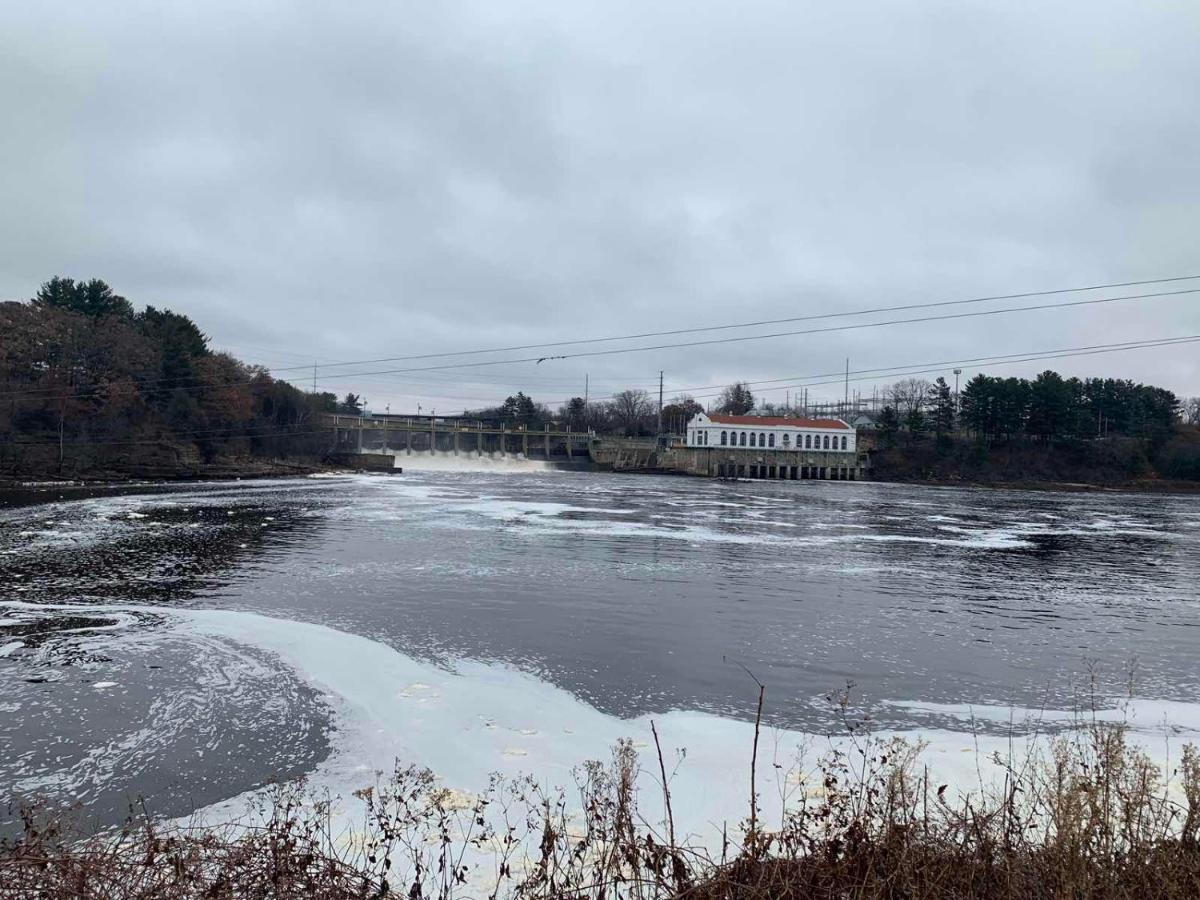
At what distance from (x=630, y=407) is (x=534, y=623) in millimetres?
141427

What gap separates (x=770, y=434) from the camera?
10500 centimetres

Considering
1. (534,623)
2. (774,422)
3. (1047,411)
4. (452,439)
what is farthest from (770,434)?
(534,623)

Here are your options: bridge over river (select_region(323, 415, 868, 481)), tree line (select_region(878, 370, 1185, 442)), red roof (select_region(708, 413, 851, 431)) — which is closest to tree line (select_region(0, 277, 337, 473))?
bridge over river (select_region(323, 415, 868, 481))

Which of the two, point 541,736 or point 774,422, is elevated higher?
point 774,422

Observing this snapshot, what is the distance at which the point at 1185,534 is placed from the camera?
34312 mm

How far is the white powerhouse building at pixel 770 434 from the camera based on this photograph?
103 meters

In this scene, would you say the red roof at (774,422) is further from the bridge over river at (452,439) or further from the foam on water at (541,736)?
the foam on water at (541,736)

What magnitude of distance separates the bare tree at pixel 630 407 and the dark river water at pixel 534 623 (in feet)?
388

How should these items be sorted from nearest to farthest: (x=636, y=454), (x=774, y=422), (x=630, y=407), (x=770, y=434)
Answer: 1. (x=770, y=434)
2. (x=774, y=422)
3. (x=636, y=454)
4. (x=630, y=407)

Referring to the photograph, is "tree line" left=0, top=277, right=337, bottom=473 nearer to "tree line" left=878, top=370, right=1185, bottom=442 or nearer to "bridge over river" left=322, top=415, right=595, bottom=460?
"bridge over river" left=322, top=415, right=595, bottom=460

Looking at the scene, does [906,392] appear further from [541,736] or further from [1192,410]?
[541,736]

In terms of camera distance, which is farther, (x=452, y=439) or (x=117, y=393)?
(x=452, y=439)

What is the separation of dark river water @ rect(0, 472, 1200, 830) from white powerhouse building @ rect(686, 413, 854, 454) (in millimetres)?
72628

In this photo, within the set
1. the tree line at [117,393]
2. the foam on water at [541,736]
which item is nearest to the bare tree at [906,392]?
the tree line at [117,393]
